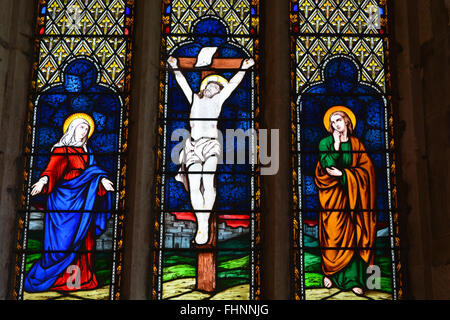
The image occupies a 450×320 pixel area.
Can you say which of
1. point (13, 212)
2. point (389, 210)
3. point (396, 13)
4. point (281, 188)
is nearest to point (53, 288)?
point (13, 212)

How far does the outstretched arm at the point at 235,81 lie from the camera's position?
8.21 m

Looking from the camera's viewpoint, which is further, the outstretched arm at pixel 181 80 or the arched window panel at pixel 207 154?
the outstretched arm at pixel 181 80

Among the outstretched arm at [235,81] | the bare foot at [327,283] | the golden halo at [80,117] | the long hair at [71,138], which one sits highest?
the outstretched arm at [235,81]

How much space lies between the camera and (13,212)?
25.5 feet

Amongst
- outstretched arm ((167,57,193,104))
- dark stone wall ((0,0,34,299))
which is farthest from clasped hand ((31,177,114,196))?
outstretched arm ((167,57,193,104))

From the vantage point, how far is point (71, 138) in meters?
8.09

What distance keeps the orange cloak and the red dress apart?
2.04 meters

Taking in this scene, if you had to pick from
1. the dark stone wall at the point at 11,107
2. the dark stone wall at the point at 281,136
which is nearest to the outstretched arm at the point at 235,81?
the dark stone wall at the point at 281,136

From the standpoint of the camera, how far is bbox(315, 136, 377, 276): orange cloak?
7727 millimetres

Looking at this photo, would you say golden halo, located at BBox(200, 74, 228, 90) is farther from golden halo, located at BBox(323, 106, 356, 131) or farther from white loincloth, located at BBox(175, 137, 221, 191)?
golden halo, located at BBox(323, 106, 356, 131)

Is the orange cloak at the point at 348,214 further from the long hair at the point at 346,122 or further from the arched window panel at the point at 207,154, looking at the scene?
the arched window panel at the point at 207,154

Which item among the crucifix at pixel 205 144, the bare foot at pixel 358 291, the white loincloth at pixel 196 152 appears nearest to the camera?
the bare foot at pixel 358 291

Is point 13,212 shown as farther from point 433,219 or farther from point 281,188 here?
point 433,219
